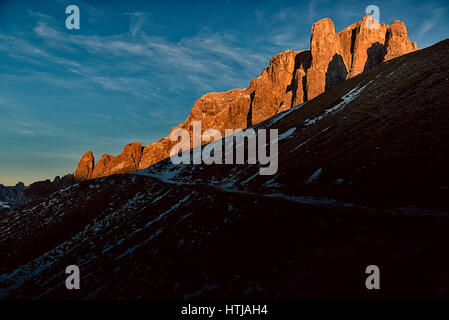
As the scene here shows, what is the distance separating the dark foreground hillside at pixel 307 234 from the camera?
746 cm

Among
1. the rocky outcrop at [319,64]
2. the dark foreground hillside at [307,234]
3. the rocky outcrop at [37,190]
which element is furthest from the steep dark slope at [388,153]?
the rocky outcrop at [37,190]

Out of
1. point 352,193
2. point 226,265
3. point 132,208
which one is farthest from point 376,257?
point 132,208

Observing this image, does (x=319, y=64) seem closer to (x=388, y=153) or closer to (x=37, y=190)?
(x=388, y=153)

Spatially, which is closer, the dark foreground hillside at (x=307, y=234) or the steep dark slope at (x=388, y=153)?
the dark foreground hillside at (x=307, y=234)

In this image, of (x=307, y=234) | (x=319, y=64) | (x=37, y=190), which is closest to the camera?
(x=307, y=234)

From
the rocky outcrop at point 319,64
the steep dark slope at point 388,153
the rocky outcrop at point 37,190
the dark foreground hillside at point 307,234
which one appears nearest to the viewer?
the dark foreground hillside at point 307,234

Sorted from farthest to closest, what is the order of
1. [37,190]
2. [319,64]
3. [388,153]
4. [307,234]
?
[37,190]
[319,64]
[388,153]
[307,234]

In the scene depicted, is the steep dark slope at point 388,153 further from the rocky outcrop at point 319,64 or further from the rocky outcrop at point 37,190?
the rocky outcrop at point 37,190

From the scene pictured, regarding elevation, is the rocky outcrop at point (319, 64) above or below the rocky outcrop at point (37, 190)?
above

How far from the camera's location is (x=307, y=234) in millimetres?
10344

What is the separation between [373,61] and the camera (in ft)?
475

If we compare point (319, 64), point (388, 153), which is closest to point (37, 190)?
point (388, 153)

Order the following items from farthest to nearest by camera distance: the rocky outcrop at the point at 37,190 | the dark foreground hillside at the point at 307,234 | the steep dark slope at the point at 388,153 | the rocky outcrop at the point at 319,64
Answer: the rocky outcrop at the point at 37,190
the rocky outcrop at the point at 319,64
the steep dark slope at the point at 388,153
the dark foreground hillside at the point at 307,234

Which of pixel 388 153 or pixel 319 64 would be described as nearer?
pixel 388 153
